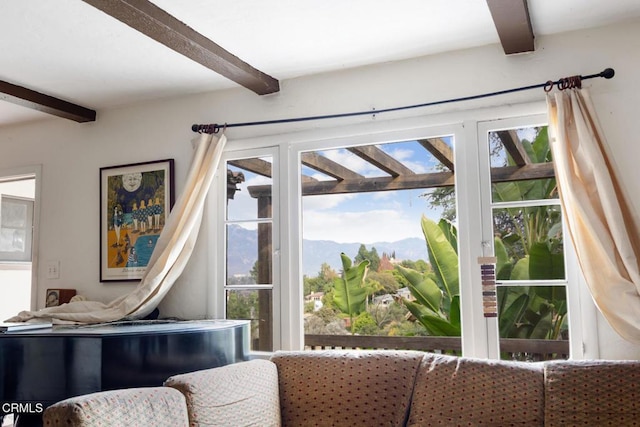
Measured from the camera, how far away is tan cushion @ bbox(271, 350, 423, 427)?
8.41 feet

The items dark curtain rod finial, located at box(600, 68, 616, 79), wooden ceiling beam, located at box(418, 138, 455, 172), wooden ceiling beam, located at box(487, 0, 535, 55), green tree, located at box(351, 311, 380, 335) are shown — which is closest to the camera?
wooden ceiling beam, located at box(487, 0, 535, 55)

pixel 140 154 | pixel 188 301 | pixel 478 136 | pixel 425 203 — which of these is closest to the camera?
pixel 478 136

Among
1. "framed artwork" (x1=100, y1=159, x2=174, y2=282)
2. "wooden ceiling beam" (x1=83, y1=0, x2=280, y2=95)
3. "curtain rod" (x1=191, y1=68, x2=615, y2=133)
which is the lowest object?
"framed artwork" (x1=100, y1=159, x2=174, y2=282)

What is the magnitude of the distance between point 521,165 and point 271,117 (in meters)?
1.49

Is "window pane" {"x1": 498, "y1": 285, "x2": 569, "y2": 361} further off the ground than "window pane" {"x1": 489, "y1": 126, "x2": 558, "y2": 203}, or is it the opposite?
"window pane" {"x1": 489, "y1": 126, "x2": 558, "y2": 203}

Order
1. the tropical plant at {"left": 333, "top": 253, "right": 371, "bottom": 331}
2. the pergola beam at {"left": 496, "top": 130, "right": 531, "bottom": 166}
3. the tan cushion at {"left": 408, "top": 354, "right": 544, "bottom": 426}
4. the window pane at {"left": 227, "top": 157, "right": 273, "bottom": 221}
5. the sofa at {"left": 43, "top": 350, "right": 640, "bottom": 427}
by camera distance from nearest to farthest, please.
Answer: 1. the sofa at {"left": 43, "top": 350, "right": 640, "bottom": 427}
2. the tan cushion at {"left": 408, "top": 354, "right": 544, "bottom": 426}
3. the pergola beam at {"left": 496, "top": 130, "right": 531, "bottom": 166}
4. the window pane at {"left": 227, "top": 157, "right": 273, "bottom": 221}
5. the tropical plant at {"left": 333, "top": 253, "right": 371, "bottom": 331}

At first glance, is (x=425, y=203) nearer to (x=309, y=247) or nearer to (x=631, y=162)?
(x=309, y=247)

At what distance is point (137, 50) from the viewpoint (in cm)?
317

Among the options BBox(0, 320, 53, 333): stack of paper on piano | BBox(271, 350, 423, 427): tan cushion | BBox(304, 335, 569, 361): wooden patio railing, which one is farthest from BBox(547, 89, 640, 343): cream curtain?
BBox(0, 320, 53, 333): stack of paper on piano

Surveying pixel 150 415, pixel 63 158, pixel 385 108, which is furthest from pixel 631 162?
pixel 63 158

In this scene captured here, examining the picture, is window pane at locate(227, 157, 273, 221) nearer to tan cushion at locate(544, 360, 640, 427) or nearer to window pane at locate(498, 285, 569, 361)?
window pane at locate(498, 285, 569, 361)

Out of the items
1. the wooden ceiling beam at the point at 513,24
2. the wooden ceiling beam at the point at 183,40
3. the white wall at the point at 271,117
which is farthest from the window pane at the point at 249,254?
the wooden ceiling beam at the point at 513,24

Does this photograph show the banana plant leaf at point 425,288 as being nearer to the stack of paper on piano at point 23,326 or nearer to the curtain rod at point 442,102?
the curtain rod at point 442,102

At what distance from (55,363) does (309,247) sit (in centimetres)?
171
